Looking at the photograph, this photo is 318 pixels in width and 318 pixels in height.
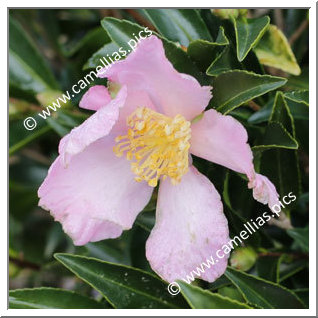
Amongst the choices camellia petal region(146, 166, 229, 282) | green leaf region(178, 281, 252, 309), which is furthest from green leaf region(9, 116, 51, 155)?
green leaf region(178, 281, 252, 309)

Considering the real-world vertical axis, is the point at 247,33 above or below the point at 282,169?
above

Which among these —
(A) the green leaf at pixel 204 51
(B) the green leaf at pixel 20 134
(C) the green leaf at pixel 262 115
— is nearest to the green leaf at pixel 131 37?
(A) the green leaf at pixel 204 51

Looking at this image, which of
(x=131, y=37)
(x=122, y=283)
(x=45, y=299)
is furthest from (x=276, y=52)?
(x=45, y=299)

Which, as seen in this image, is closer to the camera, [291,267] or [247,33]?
[247,33]

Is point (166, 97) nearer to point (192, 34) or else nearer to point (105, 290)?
point (192, 34)

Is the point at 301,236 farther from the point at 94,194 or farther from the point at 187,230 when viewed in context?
the point at 94,194

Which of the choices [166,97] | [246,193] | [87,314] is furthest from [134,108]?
[87,314]
